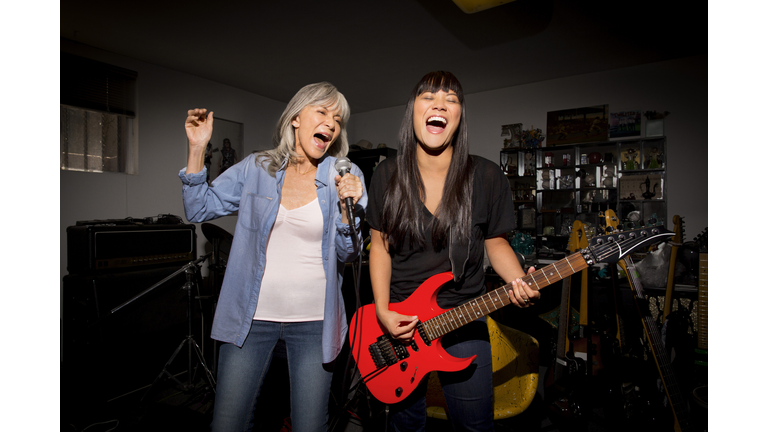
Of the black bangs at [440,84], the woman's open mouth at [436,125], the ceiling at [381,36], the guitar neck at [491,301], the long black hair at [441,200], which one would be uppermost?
the ceiling at [381,36]

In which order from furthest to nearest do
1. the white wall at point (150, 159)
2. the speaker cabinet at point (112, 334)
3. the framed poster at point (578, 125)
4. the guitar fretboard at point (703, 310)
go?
the framed poster at point (578, 125) → the white wall at point (150, 159) → the speaker cabinet at point (112, 334) → the guitar fretboard at point (703, 310)

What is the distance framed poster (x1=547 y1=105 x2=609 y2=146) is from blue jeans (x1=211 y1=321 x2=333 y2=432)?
5.70 m

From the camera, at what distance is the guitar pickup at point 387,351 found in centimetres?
146

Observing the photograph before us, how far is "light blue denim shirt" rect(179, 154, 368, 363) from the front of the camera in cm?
129

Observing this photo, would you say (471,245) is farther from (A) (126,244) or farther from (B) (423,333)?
(A) (126,244)

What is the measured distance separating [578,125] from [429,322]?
554 cm

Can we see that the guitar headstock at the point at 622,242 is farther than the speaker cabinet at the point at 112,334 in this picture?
No

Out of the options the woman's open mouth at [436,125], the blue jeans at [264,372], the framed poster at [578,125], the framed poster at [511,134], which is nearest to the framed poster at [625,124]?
the framed poster at [578,125]

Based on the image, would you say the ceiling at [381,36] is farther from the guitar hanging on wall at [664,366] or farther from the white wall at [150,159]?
the guitar hanging on wall at [664,366]

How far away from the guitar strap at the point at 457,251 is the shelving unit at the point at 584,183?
175 inches

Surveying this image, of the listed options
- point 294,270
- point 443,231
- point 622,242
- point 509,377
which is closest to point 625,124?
point 509,377

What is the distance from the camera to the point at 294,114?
4.63ft

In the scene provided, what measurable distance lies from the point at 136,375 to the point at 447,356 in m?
2.93
